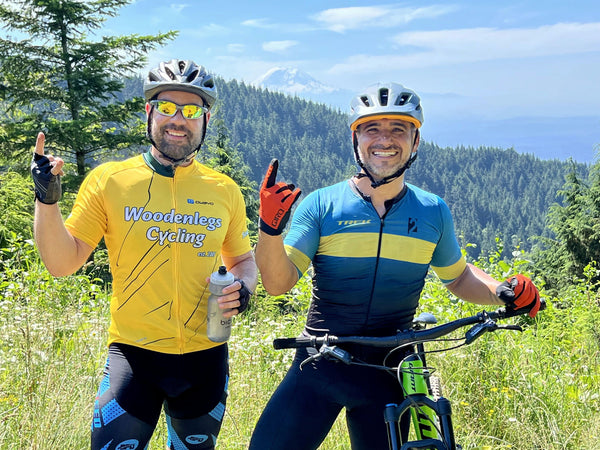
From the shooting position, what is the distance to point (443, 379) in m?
4.60

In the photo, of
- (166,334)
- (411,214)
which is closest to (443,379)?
(411,214)

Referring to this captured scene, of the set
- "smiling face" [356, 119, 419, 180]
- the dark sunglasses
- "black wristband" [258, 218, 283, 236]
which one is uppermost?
the dark sunglasses

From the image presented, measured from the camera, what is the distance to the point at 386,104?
3.02 metres

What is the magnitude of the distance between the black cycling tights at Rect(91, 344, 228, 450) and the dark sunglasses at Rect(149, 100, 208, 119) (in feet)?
4.38

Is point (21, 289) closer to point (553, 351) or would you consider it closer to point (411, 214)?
point (411, 214)

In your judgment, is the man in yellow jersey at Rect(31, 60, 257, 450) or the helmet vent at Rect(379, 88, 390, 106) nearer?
the man in yellow jersey at Rect(31, 60, 257, 450)

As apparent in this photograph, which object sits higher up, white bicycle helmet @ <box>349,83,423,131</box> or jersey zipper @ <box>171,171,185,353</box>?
white bicycle helmet @ <box>349,83,423,131</box>

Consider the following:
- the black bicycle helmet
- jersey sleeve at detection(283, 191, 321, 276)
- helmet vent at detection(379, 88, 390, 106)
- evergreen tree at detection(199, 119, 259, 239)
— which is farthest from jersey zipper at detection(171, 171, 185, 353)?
evergreen tree at detection(199, 119, 259, 239)

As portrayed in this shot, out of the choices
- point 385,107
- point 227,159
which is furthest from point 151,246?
point 227,159

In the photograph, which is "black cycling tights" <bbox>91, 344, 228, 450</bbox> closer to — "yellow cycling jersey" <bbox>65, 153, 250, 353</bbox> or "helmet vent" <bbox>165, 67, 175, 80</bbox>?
"yellow cycling jersey" <bbox>65, 153, 250, 353</bbox>

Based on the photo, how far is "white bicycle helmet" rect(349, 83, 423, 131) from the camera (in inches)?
118

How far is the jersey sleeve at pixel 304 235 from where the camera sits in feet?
9.70

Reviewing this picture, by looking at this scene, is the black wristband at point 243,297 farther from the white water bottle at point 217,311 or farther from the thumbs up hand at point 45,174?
the thumbs up hand at point 45,174

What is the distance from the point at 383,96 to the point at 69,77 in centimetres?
2220
